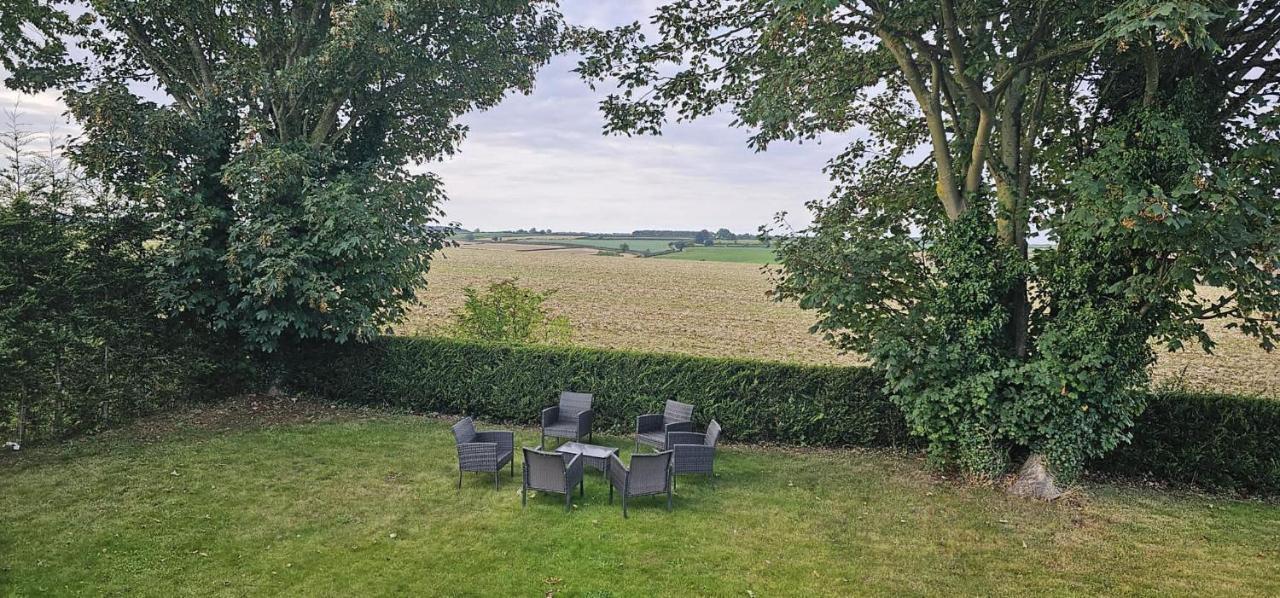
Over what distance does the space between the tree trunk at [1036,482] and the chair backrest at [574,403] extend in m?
6.64

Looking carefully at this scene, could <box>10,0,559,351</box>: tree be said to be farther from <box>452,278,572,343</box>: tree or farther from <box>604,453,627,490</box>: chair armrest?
<box>604,453,627,490</box>: chair armrest

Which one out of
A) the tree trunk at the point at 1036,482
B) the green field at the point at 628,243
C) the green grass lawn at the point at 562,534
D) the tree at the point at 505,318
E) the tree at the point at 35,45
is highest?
the tree at the point at 35,45

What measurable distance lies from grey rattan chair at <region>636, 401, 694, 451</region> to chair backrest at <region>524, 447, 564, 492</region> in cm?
262

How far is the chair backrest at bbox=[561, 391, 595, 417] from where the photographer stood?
11.4m

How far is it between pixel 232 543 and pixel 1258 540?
11659 mm

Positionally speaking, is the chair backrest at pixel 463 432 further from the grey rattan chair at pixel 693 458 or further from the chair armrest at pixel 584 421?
the grey rattan chair at pixel 693 458

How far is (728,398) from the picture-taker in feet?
38.7

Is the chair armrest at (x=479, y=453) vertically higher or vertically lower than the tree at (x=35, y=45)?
lower

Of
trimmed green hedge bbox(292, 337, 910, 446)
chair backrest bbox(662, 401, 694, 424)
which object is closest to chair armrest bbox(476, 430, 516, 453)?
chair backrest bbox(662, 401, 694, 424)

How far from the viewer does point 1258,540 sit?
7539 mm

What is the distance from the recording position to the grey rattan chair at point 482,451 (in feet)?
Result: 28.6

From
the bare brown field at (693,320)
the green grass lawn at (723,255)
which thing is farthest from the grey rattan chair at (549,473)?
the green grass lawn at (723,255)

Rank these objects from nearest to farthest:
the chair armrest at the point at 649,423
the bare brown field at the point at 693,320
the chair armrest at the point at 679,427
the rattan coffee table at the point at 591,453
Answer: the rattan coffee table at the point at 591,453 < the chair armrest at the point at 679,427 < the chair armrest at the point at 649,423 < the bare brown field at the point at 693,320

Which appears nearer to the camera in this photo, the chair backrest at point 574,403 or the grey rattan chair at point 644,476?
the grey rattan chair at point 644,476
